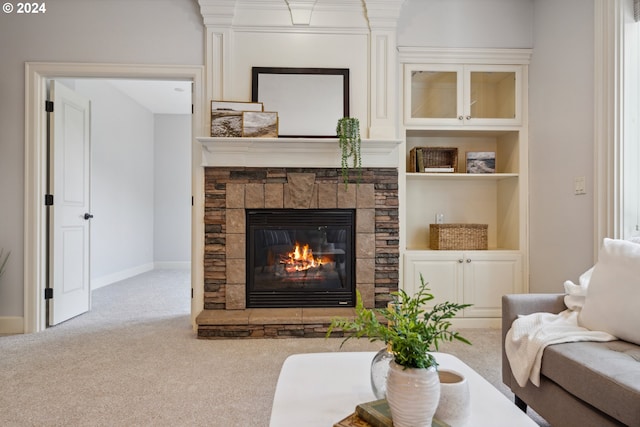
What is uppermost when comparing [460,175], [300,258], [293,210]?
[460,175]

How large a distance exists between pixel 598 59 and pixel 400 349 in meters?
2.57

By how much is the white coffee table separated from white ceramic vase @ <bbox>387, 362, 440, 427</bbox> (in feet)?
0.66

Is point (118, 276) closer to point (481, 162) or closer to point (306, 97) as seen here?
point (306, 97)

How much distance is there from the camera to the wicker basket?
3.16 m

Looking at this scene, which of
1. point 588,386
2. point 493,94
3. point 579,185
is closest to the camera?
point 588,386

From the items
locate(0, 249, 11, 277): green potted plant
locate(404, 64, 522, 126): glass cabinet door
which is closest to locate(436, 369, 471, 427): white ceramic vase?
locate(404, 64, 522, 126): glass cabinet door

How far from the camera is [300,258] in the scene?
10.3ft

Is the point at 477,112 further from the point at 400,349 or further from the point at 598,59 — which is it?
the point at 400,349

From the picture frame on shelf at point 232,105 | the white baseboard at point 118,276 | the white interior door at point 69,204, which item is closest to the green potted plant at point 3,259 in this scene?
the white interior door at point 69,204

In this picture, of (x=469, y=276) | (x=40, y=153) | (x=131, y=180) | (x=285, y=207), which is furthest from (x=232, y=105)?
(x=131, y=180)

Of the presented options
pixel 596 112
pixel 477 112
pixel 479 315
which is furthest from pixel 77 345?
pixel 596 112

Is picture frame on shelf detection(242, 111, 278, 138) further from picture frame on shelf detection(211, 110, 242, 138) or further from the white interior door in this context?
the white interior door

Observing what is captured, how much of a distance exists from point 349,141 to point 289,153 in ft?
1.66

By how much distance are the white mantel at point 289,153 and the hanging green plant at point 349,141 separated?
8cm
